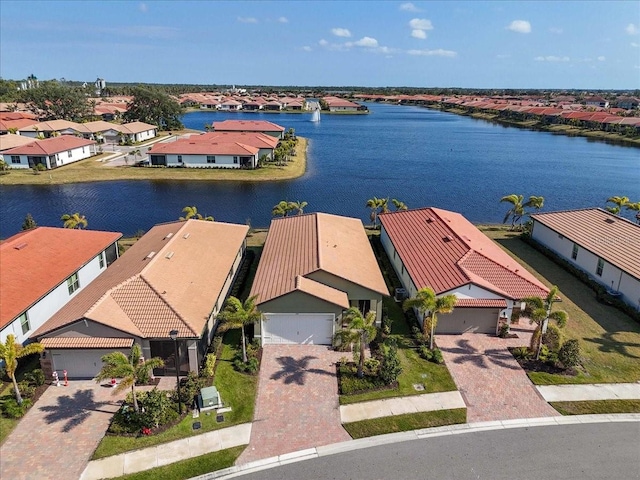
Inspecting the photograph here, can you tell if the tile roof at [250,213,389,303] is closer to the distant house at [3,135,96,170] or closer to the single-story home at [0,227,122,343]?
the single-story home at [0,227,122,343]

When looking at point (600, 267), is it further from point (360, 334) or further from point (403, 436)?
point (403, 436)

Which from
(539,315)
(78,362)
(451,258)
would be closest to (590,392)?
(539,315)

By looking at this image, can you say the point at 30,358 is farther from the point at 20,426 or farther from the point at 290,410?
the point at 290,410

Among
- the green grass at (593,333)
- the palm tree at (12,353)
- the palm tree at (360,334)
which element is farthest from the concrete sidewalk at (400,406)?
the palm tree at (12,353)

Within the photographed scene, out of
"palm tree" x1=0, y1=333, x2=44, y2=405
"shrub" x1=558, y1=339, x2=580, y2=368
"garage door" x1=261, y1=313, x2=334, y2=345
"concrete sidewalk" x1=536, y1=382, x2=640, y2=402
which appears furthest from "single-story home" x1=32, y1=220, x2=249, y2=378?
"shrub" x1=558, y1=339, x2=580, y2=368

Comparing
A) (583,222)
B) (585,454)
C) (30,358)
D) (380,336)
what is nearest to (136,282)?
(30,358)

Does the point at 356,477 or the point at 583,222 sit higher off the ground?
the point at 583,222
